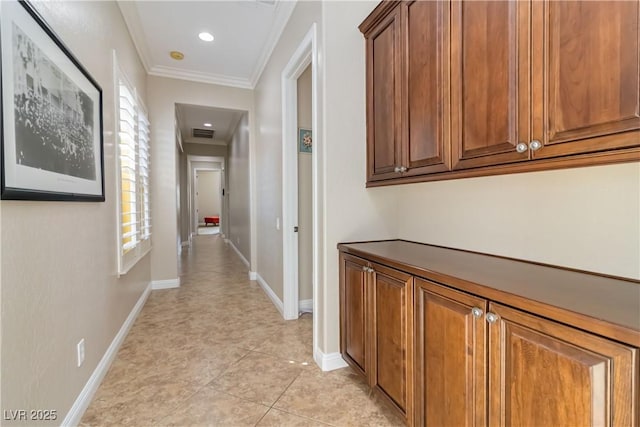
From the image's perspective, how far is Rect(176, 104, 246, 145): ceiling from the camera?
17.3 feet

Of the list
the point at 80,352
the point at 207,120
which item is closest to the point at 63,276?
the point at 80,352

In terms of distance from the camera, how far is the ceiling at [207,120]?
5.26 metres

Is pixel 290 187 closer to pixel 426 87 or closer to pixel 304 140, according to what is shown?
pixel 304 140

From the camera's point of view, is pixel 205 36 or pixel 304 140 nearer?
pixel 304 140

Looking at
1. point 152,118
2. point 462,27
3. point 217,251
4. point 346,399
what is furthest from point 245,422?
point 217,251

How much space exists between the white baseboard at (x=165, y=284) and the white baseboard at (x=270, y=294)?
3.71 feet

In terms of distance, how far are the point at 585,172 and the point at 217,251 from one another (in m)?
7.14

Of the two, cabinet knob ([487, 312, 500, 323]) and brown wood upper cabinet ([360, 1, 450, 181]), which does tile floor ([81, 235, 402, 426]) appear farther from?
brown wood upper cabinet ([360, 1, 450, 181])

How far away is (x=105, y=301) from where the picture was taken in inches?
84.4

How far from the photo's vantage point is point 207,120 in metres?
6.17

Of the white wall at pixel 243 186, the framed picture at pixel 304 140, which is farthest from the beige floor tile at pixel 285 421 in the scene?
the white wall at pixel 243 186

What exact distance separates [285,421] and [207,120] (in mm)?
5897

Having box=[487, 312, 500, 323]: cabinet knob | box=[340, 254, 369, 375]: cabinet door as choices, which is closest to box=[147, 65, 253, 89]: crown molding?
box=[340, 254, 369, 375]: cabinet door

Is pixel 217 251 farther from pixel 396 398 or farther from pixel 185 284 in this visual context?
pixel 396 398
